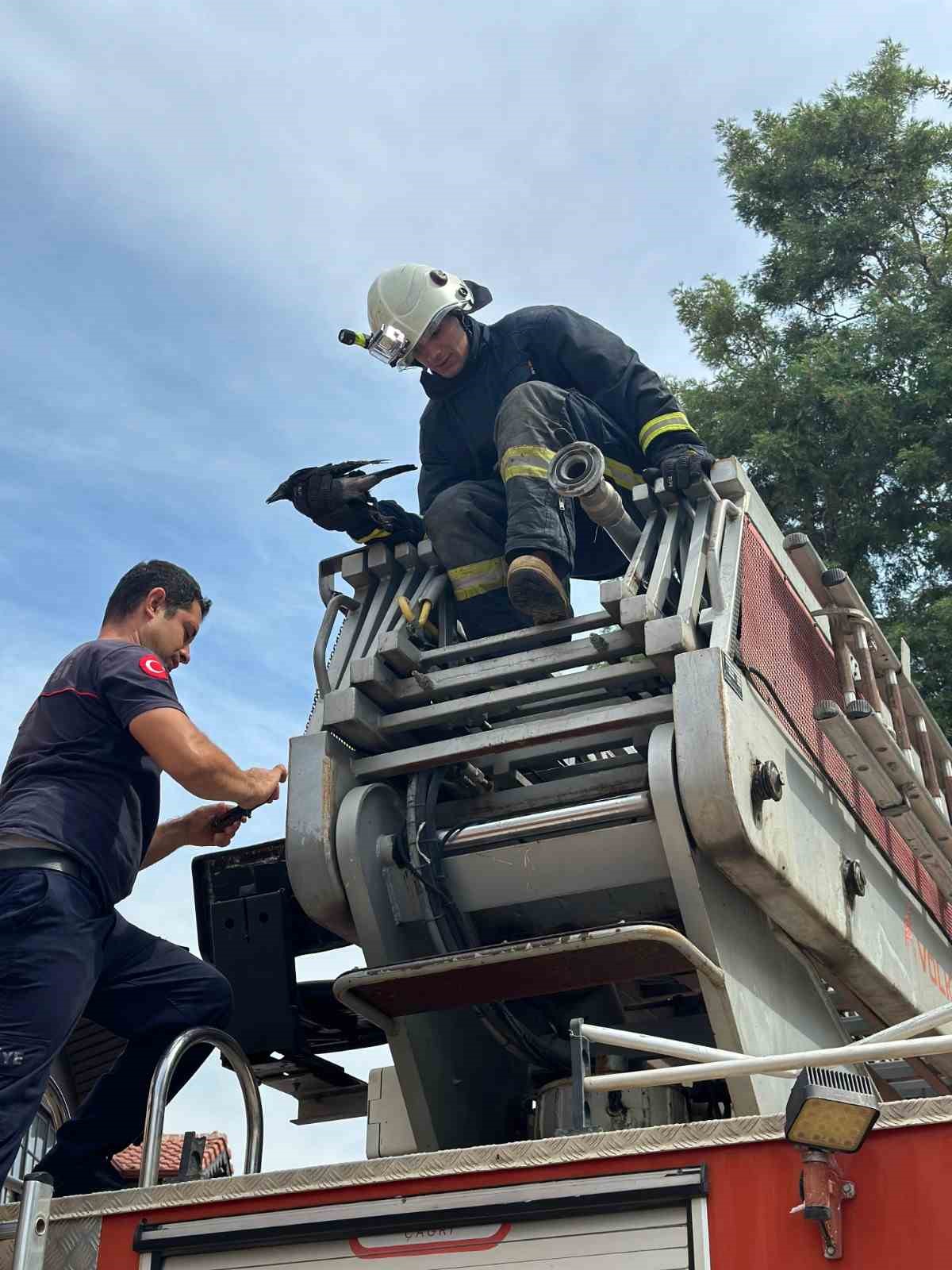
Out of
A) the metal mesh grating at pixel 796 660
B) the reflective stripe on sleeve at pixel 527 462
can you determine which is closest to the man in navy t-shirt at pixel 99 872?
the reflective stripe on sleeve at pixel 527 462

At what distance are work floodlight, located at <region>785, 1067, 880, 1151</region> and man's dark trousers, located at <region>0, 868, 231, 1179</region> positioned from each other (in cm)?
173

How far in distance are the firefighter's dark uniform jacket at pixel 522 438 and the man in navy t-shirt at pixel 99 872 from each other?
1297 millimetres

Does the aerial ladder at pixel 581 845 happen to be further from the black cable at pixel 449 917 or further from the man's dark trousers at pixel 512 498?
the man's dark trousers at pixel 512 498

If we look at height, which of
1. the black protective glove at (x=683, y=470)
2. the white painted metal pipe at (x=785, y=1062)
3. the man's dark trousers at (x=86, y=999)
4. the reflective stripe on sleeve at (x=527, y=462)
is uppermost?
the reflective stripe on sleeve at (x=527, y=462)

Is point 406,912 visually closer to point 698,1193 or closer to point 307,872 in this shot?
point 307,872

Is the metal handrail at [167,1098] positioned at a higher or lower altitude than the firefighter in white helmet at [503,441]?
lower

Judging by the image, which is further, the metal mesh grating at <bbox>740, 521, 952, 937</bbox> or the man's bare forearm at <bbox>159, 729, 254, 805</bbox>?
the metal mesh grating at <bbox>740, 521, 952, 937</bbox>

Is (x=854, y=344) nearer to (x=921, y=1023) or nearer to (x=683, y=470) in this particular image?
(x=683, y=470)

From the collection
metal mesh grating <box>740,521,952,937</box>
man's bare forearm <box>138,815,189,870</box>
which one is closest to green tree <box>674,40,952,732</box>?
metal mesh grating <box>740,521,952,937</box>

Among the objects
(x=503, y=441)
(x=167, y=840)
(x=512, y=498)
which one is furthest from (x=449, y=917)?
(x=503, y=441)

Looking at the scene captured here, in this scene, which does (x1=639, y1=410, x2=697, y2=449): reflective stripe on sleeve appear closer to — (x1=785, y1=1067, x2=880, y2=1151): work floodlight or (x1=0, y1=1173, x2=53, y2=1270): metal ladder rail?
(x1=785, y1=1067, x2=880, y2=1151): work floodlight

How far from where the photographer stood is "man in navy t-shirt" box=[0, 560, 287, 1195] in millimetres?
3646

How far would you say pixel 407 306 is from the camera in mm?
5668

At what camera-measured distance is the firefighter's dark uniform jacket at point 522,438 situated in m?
5.08
